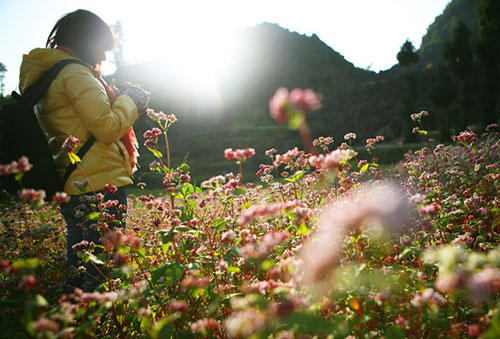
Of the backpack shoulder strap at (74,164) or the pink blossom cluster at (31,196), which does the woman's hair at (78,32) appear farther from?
the pink blossom cluster at (31,196)

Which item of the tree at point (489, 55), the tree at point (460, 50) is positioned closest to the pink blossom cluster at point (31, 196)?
the tree at point (489, 55)

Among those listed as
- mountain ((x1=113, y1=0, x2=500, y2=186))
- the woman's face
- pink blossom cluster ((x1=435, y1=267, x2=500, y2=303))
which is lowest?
pink blossom cluster ((x1=435, y1=267, x2=500, y2=303))

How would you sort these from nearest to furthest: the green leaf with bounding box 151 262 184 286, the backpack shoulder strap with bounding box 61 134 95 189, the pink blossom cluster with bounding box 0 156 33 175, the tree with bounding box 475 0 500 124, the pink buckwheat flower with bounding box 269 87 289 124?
the pink blossom cluster with bounding box 0 156 33 175, the pink buckwheat flower with bounding box 269 87 289 124, the green leaf with bounding box 151 262 184 286, the backpack shoulder strap with bounding box 61 134 95 189, the tree with bounding box 475 0 500 124

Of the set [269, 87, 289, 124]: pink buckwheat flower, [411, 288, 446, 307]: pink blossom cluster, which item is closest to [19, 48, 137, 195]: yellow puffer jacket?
[269, 87, 289, 124]: pink buckwheat flower

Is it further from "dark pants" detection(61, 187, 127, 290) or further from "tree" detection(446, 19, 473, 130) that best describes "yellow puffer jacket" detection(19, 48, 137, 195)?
"tree" detection(446, 19, 473, 130)

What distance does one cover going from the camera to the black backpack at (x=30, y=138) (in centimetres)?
233

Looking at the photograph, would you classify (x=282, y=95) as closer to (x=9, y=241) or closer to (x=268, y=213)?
(x=268, y=213)

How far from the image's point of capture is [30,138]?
2.36 metres

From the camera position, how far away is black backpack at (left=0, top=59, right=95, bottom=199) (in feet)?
7.66

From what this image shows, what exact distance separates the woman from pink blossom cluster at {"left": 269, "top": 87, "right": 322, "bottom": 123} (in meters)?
1.63

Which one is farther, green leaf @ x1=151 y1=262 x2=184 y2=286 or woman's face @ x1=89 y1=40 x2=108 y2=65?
woman's face @ x1=89 y1=40 x2=108 y2=65

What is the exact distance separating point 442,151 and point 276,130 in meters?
30.1

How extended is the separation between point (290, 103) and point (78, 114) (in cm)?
202

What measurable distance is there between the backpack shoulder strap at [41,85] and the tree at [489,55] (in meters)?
23.7
